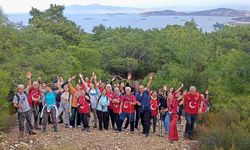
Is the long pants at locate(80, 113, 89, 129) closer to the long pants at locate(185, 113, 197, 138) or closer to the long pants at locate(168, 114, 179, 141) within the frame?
the long pants at locate(168, 114, 179, 141)

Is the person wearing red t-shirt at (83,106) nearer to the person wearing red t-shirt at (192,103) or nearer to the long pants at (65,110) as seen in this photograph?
the long pants at (65,110)

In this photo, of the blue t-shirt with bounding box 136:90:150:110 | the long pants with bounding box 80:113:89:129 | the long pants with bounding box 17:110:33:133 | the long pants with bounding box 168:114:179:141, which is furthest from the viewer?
the long pants with bounding box 80:113:89:129

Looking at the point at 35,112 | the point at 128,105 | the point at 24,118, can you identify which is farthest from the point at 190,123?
the point at 24,118

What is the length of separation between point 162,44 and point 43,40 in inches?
395

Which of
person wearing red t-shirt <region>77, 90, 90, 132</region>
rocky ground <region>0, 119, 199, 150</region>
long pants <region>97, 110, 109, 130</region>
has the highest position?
person wearing red t-shirt <region>77, 90, 90, 132</region>

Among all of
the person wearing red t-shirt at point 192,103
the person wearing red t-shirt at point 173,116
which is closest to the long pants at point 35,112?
the person wearing red t-shirt at point 173,116

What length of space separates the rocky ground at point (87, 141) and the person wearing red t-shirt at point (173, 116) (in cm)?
21

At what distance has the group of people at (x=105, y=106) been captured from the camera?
499 inches

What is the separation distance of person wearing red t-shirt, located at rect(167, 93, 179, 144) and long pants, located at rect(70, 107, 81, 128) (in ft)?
9.47

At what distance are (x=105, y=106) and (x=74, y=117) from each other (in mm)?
1166

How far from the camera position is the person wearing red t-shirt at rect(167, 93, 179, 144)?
12.6m

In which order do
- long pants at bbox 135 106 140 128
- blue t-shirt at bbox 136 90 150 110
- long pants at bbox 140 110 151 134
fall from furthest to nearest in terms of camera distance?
long pants at bbox 135 106 140 128 < long pants at bbox 140 110 151 134 < blue t-shirt at bbox 136 90 150 110

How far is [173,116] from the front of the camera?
12.6m

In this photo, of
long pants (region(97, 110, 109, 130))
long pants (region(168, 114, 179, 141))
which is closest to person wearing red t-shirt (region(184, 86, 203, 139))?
long pants (region(168, 114, 179, 141))
